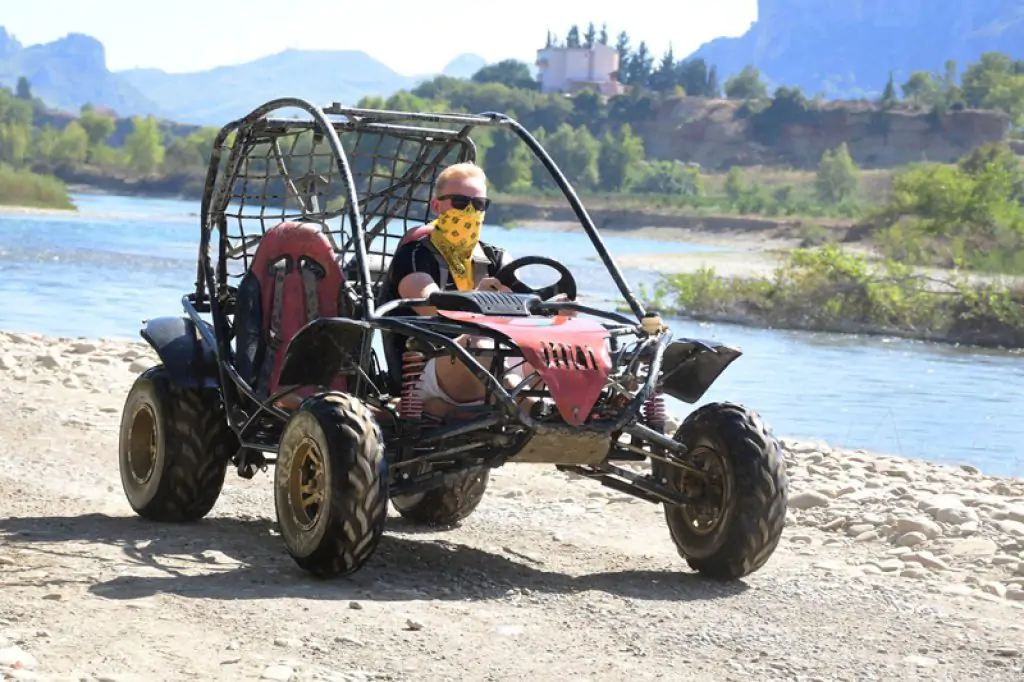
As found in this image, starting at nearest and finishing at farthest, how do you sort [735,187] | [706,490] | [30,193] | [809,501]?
[706,490]
[809,501]
[30,193]
[735,187]

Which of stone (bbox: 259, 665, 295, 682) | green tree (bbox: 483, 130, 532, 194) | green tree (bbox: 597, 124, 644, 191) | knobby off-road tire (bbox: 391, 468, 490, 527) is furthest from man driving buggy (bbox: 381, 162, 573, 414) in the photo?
green tree (bbox: 597, 124, 644, 191)

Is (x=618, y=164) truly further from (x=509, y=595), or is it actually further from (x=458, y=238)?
(x=509, y=595)

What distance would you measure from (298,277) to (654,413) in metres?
2.07

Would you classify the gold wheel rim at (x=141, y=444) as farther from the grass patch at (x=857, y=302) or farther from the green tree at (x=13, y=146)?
the green tree at (x=13, y=146)

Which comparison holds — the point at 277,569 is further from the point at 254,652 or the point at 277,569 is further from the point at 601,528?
the point at 601,528

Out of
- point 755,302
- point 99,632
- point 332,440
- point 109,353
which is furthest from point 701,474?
point 755,302

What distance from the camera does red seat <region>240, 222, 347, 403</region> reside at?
9.53m

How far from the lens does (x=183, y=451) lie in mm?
9883

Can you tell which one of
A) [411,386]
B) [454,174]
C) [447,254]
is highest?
[454,174]

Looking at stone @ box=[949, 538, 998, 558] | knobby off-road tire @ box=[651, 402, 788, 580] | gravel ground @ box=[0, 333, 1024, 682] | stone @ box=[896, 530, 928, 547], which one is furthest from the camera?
stone @ box=[896, 530, 928, 547]

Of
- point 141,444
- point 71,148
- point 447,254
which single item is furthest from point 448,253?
point 71,148

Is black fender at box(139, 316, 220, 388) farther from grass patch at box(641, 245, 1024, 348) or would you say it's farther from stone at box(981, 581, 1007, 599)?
grass patch at box(641, 245, 1024, 348)

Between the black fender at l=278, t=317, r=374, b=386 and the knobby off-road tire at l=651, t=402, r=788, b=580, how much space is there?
5.49 ft

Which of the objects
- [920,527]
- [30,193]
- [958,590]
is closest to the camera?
[958,590]
